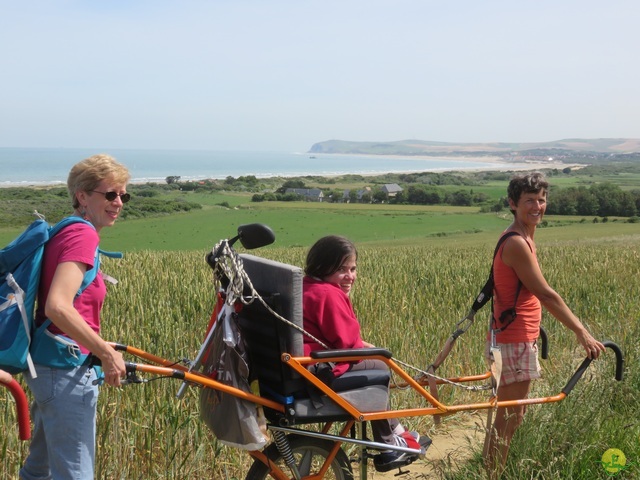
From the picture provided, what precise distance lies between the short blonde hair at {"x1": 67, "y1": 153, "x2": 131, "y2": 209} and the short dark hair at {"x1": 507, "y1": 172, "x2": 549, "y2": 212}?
7.10 ft

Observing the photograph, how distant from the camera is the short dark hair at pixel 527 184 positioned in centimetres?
406

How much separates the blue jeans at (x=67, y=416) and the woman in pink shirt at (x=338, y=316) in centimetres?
102

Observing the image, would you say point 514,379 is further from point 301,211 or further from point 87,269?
point 301,211

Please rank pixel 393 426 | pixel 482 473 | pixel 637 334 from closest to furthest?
pixel 393 426 < pixel 482 473 < pixel 637 334

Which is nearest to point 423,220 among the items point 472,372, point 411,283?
point 411,283

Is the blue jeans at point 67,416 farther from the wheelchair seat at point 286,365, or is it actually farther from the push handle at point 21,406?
the wheelchair seat at point 286,365

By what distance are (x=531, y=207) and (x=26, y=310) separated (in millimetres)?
2622

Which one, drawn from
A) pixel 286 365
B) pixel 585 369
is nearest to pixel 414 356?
pixel 585 369

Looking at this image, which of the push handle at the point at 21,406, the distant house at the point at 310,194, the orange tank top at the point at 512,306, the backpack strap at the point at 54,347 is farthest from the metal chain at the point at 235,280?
the distant house at the point at 310,194

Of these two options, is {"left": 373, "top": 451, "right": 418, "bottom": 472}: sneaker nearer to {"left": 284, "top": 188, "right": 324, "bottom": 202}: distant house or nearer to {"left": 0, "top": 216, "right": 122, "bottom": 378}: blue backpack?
{"left": 0, "top": 216, "right": 122, "bottom": 378}: blue backpack

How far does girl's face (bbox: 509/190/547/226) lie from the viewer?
4.06 meters

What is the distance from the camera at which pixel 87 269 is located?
281cm

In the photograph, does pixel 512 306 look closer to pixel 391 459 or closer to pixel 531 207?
pixel 531 207

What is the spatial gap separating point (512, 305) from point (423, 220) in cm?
5474
